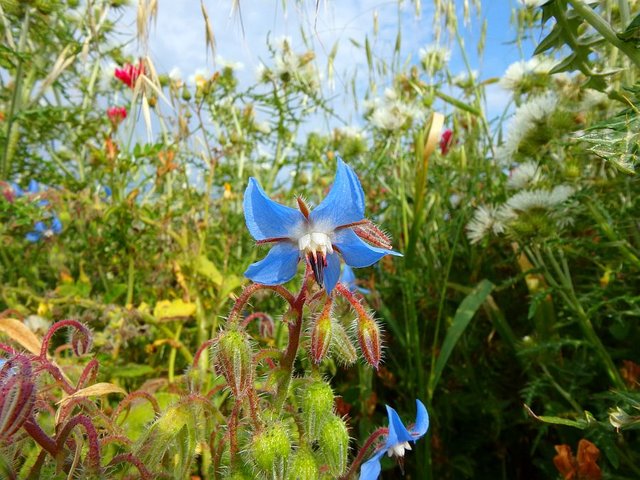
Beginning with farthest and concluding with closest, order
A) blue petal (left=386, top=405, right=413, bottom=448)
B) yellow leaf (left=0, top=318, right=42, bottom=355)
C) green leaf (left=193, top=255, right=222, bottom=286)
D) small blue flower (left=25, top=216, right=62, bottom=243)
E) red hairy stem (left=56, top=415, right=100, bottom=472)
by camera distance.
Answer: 1. small blue flower (left=25, top=216, right=62, bottom=243)
2. green leaf (left=193, top=255, right=222, bottom=286)
3. yellow leaf (left=0, top=318, right=42, bottom=355)
4. blue petal (left=386, top=405, right=413, bottom=448)
5. red hairy stem (left=56, top=415, right=100, bottom=472)

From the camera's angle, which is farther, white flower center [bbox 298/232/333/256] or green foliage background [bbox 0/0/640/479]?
green foliage background [bbox 0/0/640/479]

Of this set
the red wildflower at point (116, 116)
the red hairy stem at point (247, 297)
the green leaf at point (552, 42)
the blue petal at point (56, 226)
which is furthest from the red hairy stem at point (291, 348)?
the blue petal at point (56, 226)

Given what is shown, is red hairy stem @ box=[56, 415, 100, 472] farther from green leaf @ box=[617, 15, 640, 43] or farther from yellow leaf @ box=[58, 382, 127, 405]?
green leaf @ box=[617, 15, 640, 43]

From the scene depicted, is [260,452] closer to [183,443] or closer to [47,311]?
[183,443]

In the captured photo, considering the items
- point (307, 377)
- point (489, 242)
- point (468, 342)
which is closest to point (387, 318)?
point (468, 342)

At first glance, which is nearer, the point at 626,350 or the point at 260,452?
the point at 260,452

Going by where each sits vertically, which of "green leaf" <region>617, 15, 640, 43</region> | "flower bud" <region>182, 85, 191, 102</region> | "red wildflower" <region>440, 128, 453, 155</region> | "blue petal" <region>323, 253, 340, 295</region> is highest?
"flower bud" <region>182, 85, 191, 102</region>

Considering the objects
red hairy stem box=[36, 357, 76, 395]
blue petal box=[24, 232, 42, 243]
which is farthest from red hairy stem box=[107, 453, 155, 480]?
blue petal box=[24, 232, 42, 243]
